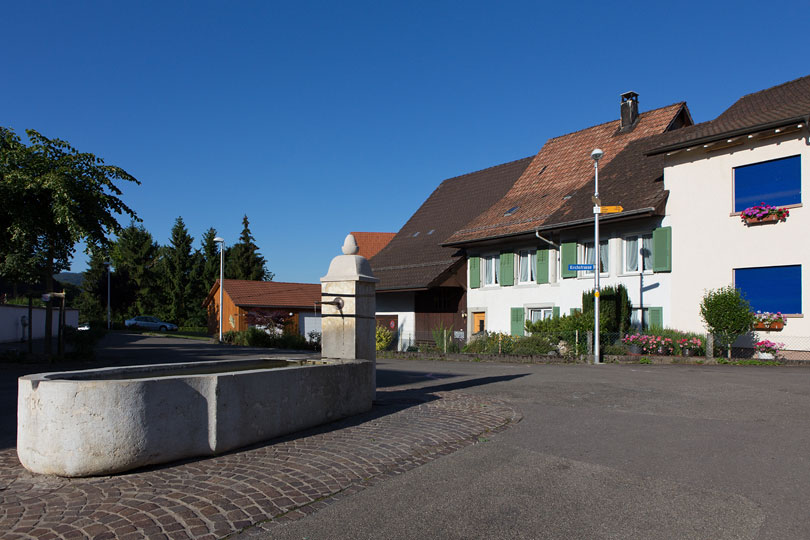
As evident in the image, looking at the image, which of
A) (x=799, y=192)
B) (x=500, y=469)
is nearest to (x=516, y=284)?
(x=799, y=192)

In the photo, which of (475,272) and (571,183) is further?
(475,272)

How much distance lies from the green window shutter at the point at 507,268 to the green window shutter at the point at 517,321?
1230 millimetres

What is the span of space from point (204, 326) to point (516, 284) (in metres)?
49.4

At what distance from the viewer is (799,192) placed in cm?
1748

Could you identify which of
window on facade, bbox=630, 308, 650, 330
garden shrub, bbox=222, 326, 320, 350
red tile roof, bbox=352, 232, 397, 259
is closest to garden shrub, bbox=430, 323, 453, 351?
garden shrub, bbox=222, 326, 320, 350

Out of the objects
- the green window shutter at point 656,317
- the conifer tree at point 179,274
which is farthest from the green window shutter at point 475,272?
the conifer tree at point 179,274

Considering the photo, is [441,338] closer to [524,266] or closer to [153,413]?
[524,266]

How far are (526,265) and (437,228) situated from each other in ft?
27.0

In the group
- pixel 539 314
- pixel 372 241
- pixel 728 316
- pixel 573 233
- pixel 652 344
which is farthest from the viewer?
pixel 372 241

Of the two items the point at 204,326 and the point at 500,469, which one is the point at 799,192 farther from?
the point at 204,326

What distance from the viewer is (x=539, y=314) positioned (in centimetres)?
2509

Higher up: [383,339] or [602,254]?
[602,254]

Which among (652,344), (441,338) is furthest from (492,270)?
(652,344)

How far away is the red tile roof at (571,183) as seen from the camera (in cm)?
2268
